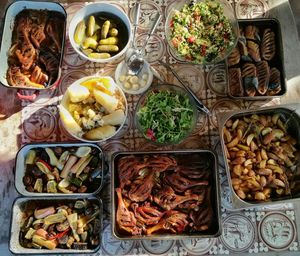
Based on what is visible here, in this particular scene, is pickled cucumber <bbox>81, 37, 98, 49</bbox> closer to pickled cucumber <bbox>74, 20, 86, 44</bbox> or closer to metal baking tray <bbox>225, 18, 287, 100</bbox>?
pickled cucumber <bbox>74, 20, 86, 44</bbox>

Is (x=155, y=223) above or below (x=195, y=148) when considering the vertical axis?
below

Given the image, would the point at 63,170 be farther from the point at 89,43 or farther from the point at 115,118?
the point at 89,43

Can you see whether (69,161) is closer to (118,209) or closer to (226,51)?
(118,209)

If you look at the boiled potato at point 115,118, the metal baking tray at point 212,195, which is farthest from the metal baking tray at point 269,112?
the boiled potato at point 115,118

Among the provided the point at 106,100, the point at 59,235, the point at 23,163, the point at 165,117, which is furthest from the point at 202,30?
the point at 59,235

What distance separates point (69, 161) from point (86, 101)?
253 mm

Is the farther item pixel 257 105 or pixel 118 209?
pixel 257 105

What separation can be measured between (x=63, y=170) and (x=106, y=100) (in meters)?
0.34

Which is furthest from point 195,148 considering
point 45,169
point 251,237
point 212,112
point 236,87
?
point 45,169

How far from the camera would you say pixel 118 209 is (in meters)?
1.75

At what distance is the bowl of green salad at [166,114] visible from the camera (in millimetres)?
1818

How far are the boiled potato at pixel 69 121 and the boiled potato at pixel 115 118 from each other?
111 millimetres

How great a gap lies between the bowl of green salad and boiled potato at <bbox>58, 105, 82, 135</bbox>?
25 cm

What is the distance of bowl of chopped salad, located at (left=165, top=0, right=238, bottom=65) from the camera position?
1.92 m
